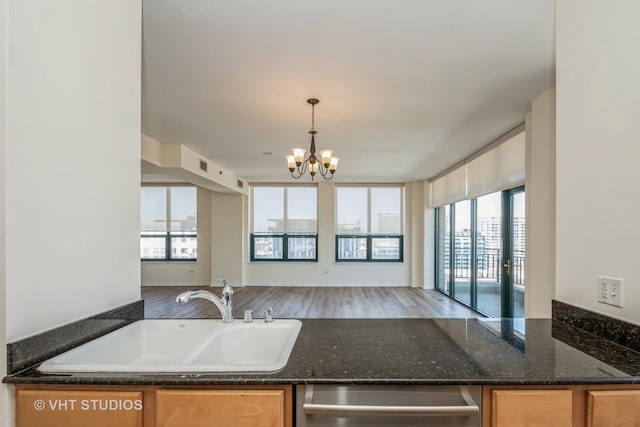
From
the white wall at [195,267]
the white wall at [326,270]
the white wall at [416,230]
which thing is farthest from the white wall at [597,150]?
the white wall at [195,267]

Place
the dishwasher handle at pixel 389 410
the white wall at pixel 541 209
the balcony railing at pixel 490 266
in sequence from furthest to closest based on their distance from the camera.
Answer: the balcony railing at pixel 490 266 < the white wall at pixel 541 209 < the dishwasher handle at pixel 389 410

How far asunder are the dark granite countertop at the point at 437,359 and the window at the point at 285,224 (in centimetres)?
641

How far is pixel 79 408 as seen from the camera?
3.34 ft

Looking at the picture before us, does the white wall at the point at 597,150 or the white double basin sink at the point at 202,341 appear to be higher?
the white wall at the point at 597,150

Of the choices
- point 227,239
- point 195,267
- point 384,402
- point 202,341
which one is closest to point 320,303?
point 227,239

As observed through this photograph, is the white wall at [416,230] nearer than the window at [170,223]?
Yes

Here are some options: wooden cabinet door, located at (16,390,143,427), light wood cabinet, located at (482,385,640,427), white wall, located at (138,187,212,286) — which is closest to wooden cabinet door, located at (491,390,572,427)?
light wood cabinet, located at (482,385,640,427)

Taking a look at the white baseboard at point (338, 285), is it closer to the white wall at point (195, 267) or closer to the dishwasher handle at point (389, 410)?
the white wall at point (195, 267)

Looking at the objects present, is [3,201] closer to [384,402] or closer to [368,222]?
[384,402]

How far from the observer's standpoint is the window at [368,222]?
7984mm

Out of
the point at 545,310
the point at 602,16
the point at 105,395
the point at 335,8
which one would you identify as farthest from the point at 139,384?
the point at 545,310

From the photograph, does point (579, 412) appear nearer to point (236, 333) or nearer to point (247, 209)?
point (236, 333)

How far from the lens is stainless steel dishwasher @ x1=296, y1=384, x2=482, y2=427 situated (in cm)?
102

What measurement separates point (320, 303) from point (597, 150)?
5244 millimetres
